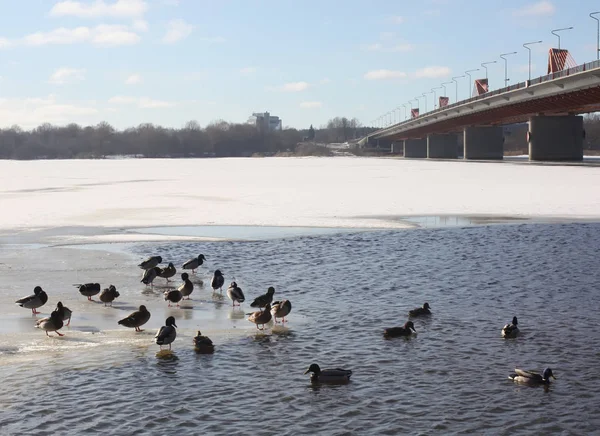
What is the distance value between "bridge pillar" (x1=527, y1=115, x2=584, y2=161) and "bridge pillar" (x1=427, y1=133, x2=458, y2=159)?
57.5 meters

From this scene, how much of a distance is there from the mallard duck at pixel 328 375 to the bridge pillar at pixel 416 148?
6542 inches

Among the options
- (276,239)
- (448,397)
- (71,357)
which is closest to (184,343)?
(71,357)

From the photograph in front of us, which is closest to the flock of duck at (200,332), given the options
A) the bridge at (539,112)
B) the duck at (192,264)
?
the duck at (192,264)

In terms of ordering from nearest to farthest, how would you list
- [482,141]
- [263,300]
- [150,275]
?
[263,300] < [150,275] < [482,141]

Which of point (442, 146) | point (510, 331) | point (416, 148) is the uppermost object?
point (416, 148)

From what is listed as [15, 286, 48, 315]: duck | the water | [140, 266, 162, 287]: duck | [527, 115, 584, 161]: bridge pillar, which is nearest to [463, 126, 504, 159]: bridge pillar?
[527, 115, 584, 161]: bridge pillar

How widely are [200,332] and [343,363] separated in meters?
2.83

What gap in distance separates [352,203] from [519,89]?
5014 centimetres

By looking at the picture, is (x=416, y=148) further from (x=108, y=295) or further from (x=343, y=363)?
(x=343, y=363)

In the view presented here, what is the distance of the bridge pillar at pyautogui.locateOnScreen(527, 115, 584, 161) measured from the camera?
298ft

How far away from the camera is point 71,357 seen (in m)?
11.9

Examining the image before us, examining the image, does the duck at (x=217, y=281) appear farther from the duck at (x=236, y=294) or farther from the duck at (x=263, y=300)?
the duck at (x=263, y=300)

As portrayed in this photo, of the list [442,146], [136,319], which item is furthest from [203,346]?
[442,146]

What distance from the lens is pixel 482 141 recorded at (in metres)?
123
